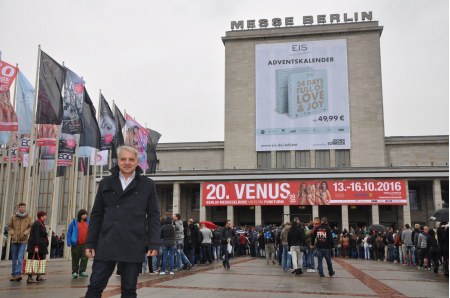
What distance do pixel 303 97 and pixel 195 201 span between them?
719 inches

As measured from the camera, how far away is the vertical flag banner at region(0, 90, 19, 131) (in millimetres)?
19391

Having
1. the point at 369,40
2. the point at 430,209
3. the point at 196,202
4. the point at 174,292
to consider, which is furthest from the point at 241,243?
the point at 369,40

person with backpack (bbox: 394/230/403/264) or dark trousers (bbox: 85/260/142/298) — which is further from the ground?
dark trousers (bbox: 85/260/142/298)

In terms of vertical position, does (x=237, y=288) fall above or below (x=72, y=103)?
below

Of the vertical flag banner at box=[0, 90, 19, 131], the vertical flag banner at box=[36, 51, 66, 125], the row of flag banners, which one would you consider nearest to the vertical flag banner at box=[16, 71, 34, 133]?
the row of flag banners

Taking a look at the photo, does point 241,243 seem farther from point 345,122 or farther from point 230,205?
point 345,122

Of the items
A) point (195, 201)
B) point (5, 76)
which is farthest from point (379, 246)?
point (195, 201)

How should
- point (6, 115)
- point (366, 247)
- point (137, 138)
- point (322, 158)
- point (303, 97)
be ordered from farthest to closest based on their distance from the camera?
point (303, 97) < point (322, 158) < point (366, 247) < point (137, 138) < point (6, 115)

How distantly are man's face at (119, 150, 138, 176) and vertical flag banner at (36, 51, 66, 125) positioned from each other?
1557cm

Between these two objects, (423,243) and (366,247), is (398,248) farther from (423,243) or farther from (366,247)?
(423,243)

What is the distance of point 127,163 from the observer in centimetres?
507

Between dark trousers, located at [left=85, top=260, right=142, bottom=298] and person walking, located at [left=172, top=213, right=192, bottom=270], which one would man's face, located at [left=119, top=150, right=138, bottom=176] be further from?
person walking, located at [left=172, top=213, right=192, bottom=270]

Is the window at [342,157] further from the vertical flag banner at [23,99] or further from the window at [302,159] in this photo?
the vertical flag banner at [23,99]

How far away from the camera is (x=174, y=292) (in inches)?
378
